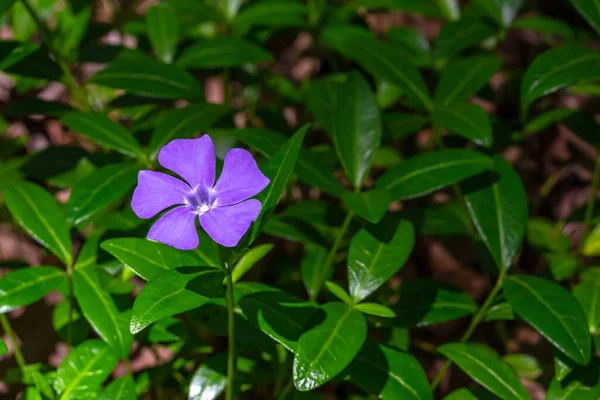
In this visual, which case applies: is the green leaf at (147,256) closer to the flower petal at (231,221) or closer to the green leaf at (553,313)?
the flower petal at (231,221)

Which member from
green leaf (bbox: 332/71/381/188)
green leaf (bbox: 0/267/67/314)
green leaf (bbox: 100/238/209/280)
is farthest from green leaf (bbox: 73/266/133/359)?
green leaf (bbox: 332/71/381/188)

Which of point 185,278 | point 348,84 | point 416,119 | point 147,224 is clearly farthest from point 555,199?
point 185,278

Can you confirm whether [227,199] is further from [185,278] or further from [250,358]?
[250,358]

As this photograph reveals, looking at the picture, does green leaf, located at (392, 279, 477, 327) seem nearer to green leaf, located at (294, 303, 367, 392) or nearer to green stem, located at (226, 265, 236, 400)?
green leaf, located at (294, 303, 367, 392)

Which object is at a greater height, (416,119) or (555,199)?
(416,119)

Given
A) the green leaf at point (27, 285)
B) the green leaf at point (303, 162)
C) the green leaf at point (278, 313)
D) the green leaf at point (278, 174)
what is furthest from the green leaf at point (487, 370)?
the green leaf at point (27, 285)

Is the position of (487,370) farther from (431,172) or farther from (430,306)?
(431,172)
